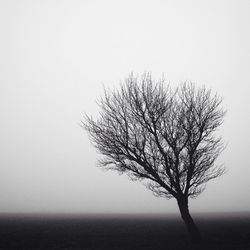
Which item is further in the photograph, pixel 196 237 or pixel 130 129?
pixel 130 129

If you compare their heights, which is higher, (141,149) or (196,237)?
(141,149)

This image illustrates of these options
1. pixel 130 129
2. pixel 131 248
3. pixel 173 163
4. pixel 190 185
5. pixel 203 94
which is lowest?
pixel 131 248

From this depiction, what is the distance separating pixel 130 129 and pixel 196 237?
302 inches

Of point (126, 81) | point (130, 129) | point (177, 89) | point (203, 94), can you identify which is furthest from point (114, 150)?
point (203, 94)

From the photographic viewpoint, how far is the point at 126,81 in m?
17.7

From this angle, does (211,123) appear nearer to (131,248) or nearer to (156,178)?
(156,178)

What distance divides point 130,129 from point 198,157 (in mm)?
4701

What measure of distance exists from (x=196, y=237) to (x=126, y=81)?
1069cm

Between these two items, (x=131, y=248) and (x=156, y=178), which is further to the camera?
(x=131, y=248)

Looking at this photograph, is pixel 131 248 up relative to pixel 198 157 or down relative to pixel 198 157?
down

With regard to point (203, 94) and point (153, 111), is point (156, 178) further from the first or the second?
point (203, 94)

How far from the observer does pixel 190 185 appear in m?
16.9

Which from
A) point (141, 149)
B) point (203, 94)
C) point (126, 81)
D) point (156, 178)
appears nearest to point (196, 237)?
point (156, 178)

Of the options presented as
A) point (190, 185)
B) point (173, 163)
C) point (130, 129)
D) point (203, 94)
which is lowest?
point (190, 185)
